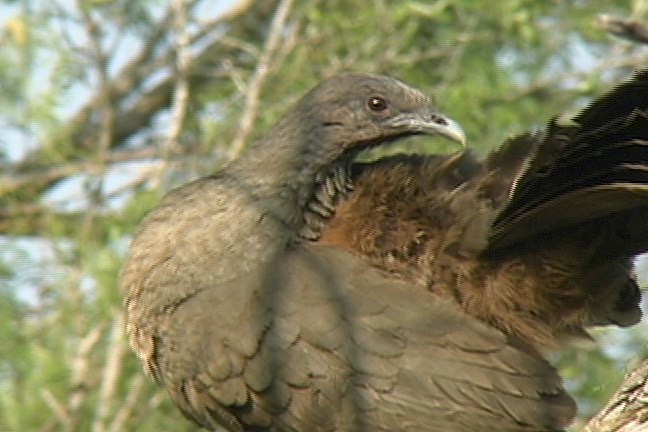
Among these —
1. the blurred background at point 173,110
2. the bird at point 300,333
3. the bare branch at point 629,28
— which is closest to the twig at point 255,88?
the blurred background at point 173,110

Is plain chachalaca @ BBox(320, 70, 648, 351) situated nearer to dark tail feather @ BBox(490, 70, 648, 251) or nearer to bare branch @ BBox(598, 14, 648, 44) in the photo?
dark tail feather @ BBox(490, 70, 648, 251)

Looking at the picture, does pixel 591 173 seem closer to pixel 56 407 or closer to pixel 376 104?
pixel 376 104

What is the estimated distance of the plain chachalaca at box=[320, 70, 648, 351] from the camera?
14.5 ft

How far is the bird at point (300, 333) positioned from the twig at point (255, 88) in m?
1.81

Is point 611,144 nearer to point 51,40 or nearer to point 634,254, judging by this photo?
point 634,254

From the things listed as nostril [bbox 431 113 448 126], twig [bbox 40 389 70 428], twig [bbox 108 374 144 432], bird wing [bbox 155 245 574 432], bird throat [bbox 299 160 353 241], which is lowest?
twig [bbox 40 389 70 428]

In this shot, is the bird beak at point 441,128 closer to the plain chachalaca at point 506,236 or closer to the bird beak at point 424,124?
the bird beak at point 424,124

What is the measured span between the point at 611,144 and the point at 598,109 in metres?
0.12

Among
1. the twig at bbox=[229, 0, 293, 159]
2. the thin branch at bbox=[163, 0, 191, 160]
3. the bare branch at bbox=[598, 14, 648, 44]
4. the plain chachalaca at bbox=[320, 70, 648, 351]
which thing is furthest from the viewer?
the thin branch at bbox=[163, 0, 191, 160]

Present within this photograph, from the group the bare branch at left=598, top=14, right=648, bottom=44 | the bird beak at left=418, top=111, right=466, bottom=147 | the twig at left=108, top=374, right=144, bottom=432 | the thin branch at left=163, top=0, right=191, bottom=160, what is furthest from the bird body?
the thin branch at left=163, top=0, right=191, bottom=160

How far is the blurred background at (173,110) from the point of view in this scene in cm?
661

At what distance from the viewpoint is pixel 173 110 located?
24.8ft

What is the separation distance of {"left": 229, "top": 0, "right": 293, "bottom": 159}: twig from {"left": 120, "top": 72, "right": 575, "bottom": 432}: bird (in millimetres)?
1814

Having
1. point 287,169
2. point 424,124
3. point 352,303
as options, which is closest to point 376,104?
point 424,124
